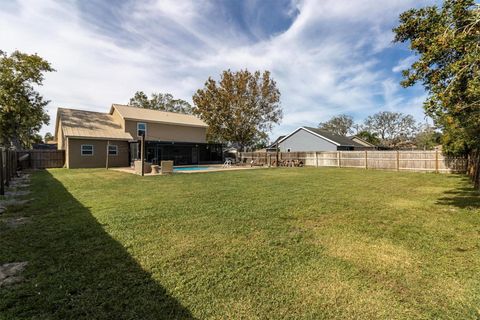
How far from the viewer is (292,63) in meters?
17.0

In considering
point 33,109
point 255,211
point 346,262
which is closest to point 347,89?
point 255,211

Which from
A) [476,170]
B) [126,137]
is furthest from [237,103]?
[476,170]

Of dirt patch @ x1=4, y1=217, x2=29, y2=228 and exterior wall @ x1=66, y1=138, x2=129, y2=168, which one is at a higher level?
exterior wall @ x1=66, y1=138, x2=129, y2=168

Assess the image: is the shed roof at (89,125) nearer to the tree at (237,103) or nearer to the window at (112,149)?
the window at (112,149)

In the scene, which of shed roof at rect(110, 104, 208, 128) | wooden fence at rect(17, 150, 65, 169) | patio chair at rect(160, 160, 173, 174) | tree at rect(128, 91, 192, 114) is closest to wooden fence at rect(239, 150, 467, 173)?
shed roof at rect(110, 104, 208, 128)

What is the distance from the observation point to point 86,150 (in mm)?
20500

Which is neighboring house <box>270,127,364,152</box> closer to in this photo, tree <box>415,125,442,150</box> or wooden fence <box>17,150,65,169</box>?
tree <box>415,125,442,150</box>

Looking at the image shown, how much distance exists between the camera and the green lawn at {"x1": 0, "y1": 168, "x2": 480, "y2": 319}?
7.79 feet

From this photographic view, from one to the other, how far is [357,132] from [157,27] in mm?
58735

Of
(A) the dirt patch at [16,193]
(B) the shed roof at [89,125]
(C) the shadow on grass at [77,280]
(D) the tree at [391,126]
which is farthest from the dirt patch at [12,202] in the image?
(D) the tree at [391,126]

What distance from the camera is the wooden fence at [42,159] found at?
19266 mm

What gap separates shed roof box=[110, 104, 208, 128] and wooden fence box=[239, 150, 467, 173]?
792 centimetres

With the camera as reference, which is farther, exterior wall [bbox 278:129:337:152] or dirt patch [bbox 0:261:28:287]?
exterior wall [bbox 278:129:337:152]

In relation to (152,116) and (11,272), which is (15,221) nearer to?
(11,272)
